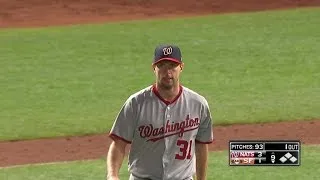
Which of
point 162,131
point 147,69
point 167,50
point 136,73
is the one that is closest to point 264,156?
point 162,131

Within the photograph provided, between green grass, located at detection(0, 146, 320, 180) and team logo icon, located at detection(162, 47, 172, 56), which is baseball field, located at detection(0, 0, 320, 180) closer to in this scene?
green grass, located at detection(0, 146, 320, 180)

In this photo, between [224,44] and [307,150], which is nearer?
[307,150]

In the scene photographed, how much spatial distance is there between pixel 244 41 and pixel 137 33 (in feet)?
8.81

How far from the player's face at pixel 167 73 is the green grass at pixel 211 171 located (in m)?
4.73

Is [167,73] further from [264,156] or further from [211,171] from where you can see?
[264,156]

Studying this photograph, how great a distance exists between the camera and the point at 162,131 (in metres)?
7.00

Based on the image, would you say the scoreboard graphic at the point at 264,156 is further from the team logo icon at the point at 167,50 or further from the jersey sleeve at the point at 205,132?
the team logo icon at the point at 167,50

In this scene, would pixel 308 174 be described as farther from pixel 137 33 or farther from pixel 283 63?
pixel 137 33

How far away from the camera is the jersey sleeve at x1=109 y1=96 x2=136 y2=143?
6988mm

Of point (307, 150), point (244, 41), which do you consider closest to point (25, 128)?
point (307, 150)

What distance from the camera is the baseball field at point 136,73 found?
13625 mm

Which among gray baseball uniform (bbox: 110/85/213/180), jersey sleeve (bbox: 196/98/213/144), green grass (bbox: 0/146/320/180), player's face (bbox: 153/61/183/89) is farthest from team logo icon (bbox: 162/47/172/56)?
green grass (bbox: 0/146/320/180)

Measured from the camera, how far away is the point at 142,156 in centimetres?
711

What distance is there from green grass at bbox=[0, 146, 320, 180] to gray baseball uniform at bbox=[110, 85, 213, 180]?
14.2 ft
